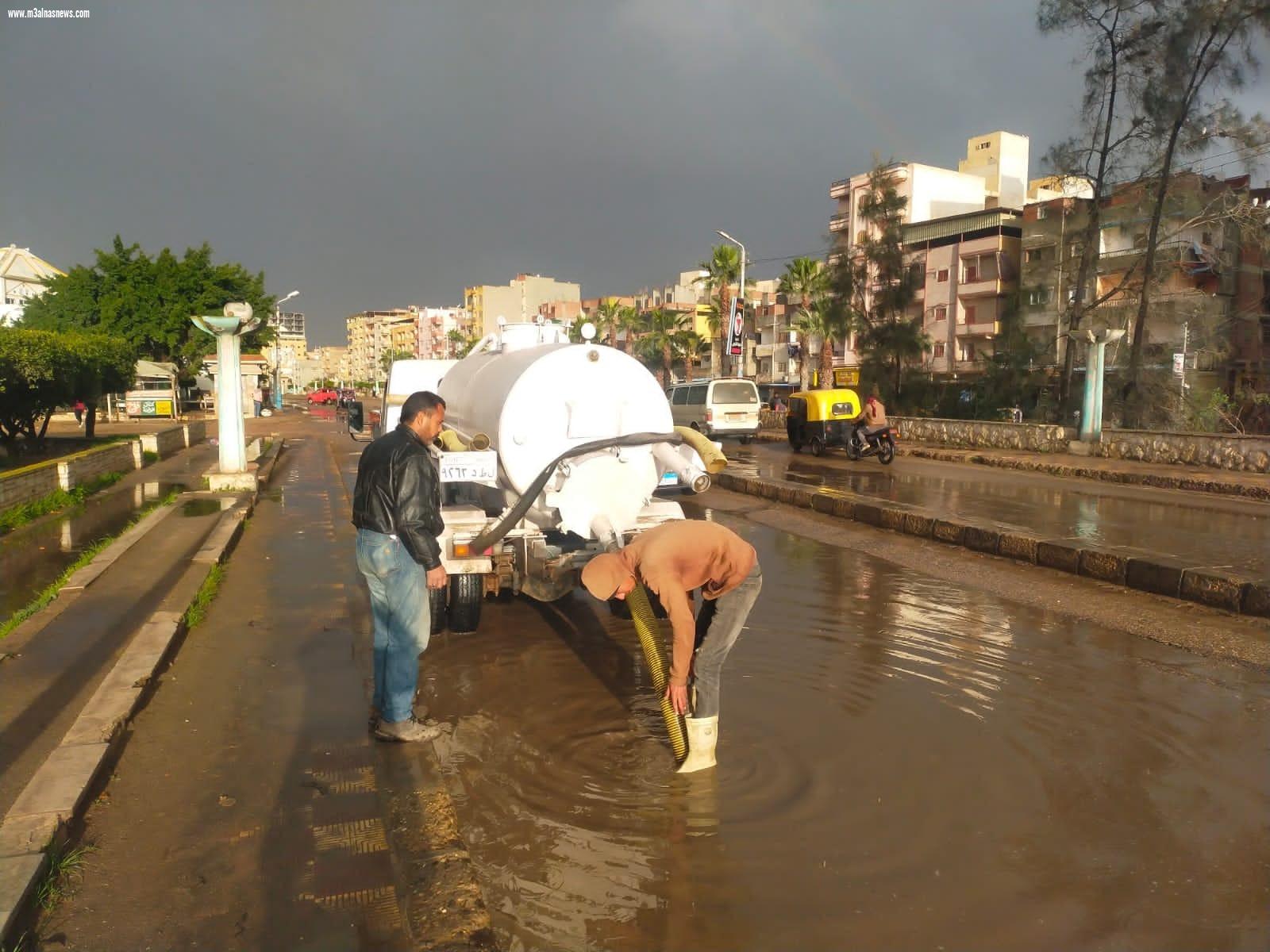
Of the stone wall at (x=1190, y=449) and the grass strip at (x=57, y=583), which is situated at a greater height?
the stone wall at (x=1190, y=449)

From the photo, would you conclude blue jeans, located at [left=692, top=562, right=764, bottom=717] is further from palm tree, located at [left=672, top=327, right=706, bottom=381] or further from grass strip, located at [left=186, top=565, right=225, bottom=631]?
palm tree, located at [left=672, top=327, right=706, bottom=381]

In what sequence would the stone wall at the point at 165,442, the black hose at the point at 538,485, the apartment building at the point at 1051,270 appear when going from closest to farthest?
the black hose at the point at 538,485 → the stone wall at the point at 165,442 → the apartment building at the point at 1051,270

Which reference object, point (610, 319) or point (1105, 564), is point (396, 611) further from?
point (610, 319)

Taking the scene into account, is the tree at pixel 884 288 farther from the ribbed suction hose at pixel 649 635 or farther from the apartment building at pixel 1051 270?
the ribbed suction hose at pixel 649 635

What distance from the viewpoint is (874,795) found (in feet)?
14.5

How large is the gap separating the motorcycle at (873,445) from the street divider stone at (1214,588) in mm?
A: 13508

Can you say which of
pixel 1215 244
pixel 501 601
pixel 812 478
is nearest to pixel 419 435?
pixel 501 601

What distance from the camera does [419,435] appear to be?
201 inches

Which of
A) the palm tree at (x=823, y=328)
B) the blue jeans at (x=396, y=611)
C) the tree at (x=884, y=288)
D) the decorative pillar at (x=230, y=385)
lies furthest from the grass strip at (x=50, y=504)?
the tree at (x=884, y=288)

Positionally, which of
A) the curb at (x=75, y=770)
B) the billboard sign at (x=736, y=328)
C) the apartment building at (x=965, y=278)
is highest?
the apartment building at (x=965, y=278)

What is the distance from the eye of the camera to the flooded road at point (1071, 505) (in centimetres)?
1098

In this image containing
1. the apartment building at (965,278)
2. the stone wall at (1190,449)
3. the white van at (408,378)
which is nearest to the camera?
the white van at (408,378)

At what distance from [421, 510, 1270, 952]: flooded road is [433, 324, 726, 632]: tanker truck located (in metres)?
0.64

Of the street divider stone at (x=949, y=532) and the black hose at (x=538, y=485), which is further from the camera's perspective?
the street divider stone at (x=949, y=532)
